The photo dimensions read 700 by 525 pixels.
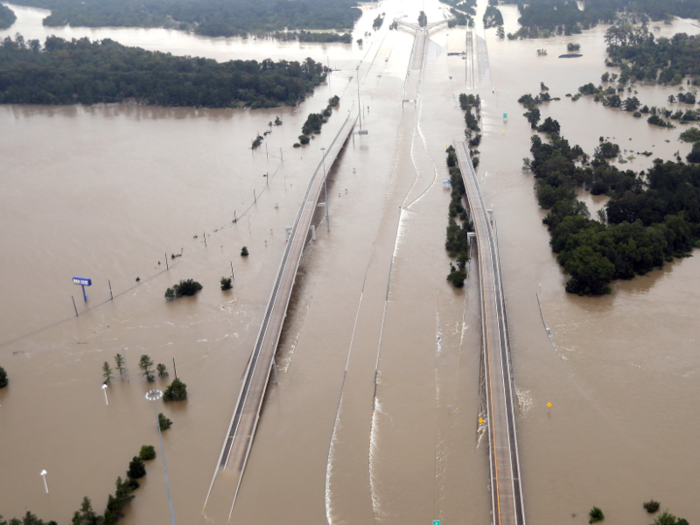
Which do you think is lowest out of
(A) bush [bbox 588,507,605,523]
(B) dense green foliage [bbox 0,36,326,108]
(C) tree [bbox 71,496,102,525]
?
(A) bush [bbox 588,507,605,523]

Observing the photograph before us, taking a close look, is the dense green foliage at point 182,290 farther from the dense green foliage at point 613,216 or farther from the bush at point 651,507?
the bush at point 651,507

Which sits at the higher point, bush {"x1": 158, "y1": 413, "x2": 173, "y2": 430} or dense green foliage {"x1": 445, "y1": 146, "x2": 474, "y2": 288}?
dense green foliage {"x1": 445, "y1": 146, "x2": 474, "y2": 288}

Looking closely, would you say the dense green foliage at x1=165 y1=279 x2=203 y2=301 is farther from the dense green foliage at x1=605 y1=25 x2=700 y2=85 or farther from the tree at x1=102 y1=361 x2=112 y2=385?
the dense green foliage at x1=605 y1=25 x2=700 y2=85

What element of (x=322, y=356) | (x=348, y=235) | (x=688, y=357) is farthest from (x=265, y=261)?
(x=688, y=357)

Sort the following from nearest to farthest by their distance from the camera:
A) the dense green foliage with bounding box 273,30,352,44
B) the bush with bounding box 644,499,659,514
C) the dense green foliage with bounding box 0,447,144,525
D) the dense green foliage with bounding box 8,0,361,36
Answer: the dense green foliage with bounding box 0,447,144,525, the bush with bounding box 644,499,659,514, the dense green foliage with bounding box 273,30,352,44, the dense green foliage with bounding box 8,0,361,36

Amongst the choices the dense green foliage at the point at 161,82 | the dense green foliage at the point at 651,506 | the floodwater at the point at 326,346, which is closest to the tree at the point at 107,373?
the floodwater at the point at 326,346

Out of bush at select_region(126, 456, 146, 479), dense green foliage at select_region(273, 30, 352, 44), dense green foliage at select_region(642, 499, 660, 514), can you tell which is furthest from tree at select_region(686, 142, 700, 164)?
dense green foliage at select_region(273, 30, 352, 44)

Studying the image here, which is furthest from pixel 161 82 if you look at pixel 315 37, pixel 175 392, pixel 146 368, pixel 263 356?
pixel 175 392
